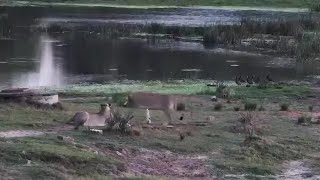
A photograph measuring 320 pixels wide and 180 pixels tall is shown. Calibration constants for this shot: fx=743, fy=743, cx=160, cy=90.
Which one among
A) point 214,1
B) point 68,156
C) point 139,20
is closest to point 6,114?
point 68,156

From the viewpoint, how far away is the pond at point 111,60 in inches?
1351

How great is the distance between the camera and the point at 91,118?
52.9 feet

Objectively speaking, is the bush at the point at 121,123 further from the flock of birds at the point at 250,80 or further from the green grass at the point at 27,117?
the flock of birds at the point at 250,80

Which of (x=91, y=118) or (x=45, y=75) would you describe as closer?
(x=91, y=118)

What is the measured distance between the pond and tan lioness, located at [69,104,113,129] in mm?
14721

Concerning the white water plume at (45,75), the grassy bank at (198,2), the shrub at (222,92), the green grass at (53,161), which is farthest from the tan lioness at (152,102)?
the grassy bank at (198,2)

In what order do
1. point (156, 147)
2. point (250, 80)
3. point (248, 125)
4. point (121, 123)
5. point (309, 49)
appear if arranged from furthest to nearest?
point (309, 49) < point (250, 80) < point (248, 125) < point (121, 123) < point (156, 147)

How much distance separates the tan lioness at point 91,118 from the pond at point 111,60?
48.3 feet

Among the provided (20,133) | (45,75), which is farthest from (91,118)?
(45,75)

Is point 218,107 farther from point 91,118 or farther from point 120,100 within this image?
point 91,118

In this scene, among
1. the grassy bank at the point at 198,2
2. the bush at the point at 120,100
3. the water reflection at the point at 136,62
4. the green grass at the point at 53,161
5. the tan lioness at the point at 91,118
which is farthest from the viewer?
the grassy bank at the point at 198,2

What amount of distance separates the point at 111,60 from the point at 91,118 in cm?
2394

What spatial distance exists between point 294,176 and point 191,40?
124ft

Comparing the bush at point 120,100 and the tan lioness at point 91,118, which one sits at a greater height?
the tan lioness at point 91,118
